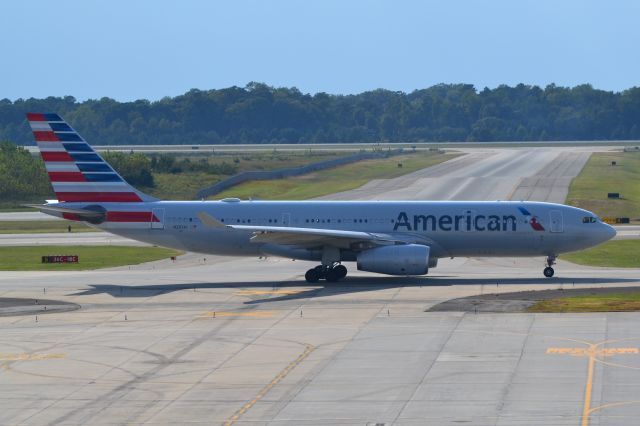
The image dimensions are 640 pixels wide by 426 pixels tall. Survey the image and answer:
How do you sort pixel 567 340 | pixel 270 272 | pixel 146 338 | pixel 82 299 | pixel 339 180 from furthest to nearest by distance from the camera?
pixel 339 180, pixel 270 272, pixel 82 299, pixel 146 338, pixel 567 340

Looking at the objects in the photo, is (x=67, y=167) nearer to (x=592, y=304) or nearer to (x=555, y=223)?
(x=555, y=223)

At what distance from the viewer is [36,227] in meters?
92.6

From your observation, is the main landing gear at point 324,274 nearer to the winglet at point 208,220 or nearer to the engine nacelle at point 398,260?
the engine nacelle at point 398,260

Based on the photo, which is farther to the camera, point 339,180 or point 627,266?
point 339,180

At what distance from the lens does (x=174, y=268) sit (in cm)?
6297

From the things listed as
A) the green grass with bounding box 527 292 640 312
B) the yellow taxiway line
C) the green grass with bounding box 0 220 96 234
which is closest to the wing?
the green grass with bounding box 527 292 640 312

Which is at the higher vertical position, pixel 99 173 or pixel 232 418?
pixel 99 173

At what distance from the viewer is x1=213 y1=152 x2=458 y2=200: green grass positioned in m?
109

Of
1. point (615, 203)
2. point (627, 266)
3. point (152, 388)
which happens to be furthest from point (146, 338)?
point (615, 203)

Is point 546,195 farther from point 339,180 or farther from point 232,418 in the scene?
point 232,418

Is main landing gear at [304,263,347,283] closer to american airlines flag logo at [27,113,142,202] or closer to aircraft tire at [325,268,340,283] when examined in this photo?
aircraft tire at [325,268,340,283]

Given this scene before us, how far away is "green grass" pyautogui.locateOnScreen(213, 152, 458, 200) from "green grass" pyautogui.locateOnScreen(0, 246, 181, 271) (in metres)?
32.5

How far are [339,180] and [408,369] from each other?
9247 centimetres

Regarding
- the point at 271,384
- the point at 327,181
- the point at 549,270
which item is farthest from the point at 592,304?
the point at 327,181
